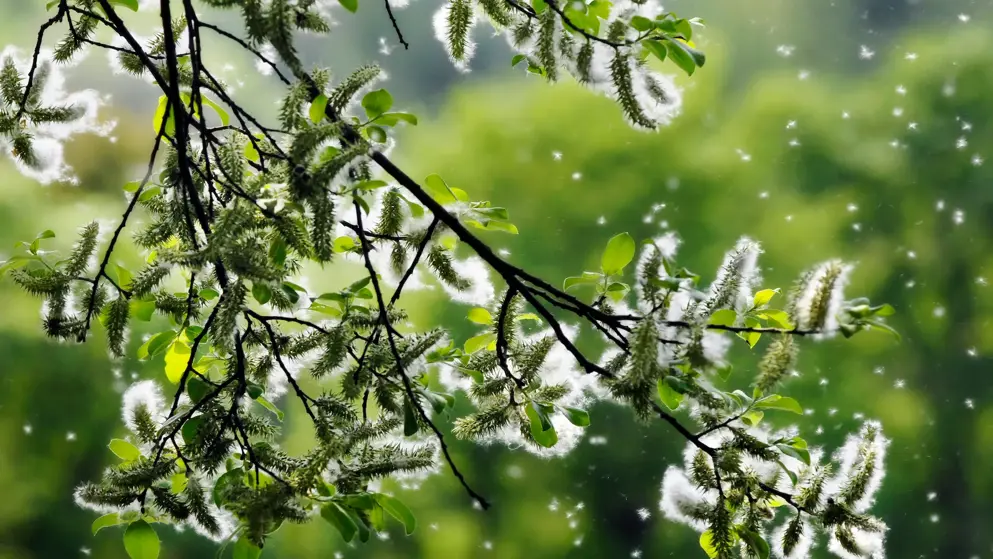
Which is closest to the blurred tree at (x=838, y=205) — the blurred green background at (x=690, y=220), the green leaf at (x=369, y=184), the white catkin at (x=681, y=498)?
the blurred green background at (x=690, y=220)

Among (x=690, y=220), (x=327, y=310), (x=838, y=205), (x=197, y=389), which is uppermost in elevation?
(x=838, y=205)

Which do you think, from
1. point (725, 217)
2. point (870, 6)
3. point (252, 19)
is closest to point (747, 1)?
point (870, 6)

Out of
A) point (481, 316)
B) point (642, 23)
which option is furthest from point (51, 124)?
point (642, 23)

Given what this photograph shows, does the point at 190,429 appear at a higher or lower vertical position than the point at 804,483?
lower

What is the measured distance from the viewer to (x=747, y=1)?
9.39 ft

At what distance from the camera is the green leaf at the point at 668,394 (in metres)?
0.46

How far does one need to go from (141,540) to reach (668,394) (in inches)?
15.4

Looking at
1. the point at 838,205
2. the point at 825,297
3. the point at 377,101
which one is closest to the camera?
the point at 825,297

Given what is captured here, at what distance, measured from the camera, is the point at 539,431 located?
0.55 m

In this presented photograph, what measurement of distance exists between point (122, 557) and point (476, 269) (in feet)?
7.93

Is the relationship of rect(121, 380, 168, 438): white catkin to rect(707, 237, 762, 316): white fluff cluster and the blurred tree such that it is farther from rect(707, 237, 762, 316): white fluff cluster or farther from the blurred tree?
the blurred tree

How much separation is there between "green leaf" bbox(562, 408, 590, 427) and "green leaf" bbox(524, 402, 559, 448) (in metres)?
0.02

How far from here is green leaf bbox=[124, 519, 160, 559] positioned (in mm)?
493

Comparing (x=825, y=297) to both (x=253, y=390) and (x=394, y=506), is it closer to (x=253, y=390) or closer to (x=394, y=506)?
(x=394, y=506)
